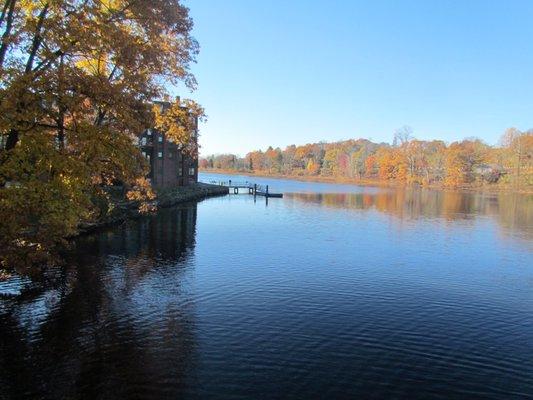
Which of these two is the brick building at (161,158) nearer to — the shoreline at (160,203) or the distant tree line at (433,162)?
the shoreline at (160,203)

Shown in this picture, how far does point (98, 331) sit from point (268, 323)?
528 centimetres

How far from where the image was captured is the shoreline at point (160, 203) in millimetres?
31792

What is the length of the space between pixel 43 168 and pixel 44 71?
2908 mm

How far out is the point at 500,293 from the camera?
19.7 meters

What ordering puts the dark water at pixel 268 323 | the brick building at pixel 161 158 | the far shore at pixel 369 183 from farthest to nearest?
the far shore at pixel 369 183 < the brick building at pixel 161 158 < the dark water at pixel 268 323

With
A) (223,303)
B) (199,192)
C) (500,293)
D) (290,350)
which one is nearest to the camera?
(290,350)

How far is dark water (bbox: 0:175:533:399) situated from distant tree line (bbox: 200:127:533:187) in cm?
10035

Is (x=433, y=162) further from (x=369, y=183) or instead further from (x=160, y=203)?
(x=160, y=203)

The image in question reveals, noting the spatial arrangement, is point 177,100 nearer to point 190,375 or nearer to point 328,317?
point 328,317

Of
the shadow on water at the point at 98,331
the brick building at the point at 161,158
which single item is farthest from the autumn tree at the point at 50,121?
the brick building at the point at 161,158

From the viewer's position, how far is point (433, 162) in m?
131

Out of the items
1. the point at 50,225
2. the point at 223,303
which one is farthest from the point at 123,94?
the point at 223,303

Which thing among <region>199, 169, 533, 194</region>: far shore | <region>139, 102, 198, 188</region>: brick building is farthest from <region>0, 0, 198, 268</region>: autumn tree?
<region>199, 169, 533, 194</region>: far shore

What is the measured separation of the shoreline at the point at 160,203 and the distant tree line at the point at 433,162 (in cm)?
7097
